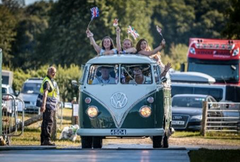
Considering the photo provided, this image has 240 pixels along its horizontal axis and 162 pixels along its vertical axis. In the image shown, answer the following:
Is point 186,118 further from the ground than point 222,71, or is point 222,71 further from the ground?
point 222,71

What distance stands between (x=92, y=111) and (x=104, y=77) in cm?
91

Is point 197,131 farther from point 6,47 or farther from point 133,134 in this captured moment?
point 6,47

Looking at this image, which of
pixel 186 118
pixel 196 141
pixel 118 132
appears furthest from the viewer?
pixel 186 118

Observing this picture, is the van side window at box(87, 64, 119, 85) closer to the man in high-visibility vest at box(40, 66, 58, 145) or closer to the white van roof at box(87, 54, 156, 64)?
the white van roof at box(87, 54, 156, 64)

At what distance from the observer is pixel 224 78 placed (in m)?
40.6

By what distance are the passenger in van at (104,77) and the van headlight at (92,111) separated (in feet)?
2.23

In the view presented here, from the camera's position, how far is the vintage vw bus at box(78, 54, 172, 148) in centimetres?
1884

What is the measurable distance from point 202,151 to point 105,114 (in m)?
2.57

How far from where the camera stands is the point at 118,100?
18.9 metres

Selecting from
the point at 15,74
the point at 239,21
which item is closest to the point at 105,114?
the point at 239,21

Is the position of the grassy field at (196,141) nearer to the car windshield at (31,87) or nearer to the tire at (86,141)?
the tire at (86,141)

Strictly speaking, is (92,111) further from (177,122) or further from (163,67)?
(177,122)

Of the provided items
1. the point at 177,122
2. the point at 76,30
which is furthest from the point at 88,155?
the point at 76,30

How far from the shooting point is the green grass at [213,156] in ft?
50.1
